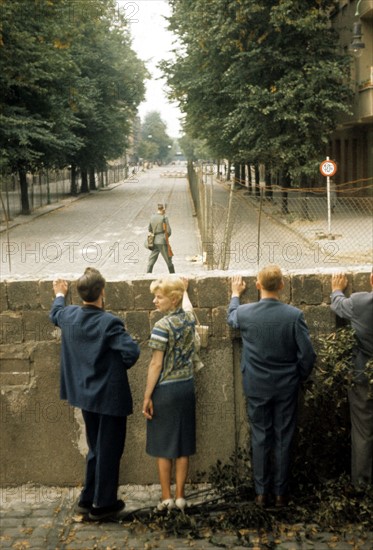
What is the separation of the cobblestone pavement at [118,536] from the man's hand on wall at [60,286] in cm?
164

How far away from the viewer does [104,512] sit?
5441 mm

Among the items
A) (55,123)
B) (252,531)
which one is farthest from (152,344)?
(55,123)

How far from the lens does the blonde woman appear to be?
5180 millimetres

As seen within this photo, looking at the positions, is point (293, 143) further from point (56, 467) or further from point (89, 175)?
point (89, 175)

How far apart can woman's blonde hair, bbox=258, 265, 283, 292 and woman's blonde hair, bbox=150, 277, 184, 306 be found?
0.57m

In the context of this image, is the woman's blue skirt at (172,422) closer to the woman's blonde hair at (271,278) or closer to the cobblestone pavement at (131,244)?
the woman's blonde hair at (271,278)

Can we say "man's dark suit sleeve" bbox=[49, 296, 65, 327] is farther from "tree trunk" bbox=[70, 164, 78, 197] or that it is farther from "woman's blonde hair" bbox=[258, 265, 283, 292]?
"tree trunk" bbox=[70, 164, 78, 197]

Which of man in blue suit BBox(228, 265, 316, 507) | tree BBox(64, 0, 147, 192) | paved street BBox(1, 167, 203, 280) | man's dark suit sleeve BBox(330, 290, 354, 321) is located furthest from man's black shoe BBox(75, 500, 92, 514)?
tree BBox(64, 0, 147, 192)

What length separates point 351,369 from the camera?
547 cm

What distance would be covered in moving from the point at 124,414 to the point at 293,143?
24060 millimetres

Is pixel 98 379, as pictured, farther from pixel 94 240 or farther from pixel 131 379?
pixel 94 240

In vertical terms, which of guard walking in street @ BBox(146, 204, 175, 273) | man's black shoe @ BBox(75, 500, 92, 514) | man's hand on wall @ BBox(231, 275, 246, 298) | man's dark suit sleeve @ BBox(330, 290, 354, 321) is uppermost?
man's hand on wall @ BBox(231, 275, 246, 298)

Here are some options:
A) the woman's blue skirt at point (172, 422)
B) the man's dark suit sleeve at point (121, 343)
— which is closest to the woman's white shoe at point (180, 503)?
the woman's blue skirt at point (172, 422)

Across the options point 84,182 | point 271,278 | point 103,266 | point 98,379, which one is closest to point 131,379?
point 98,379
